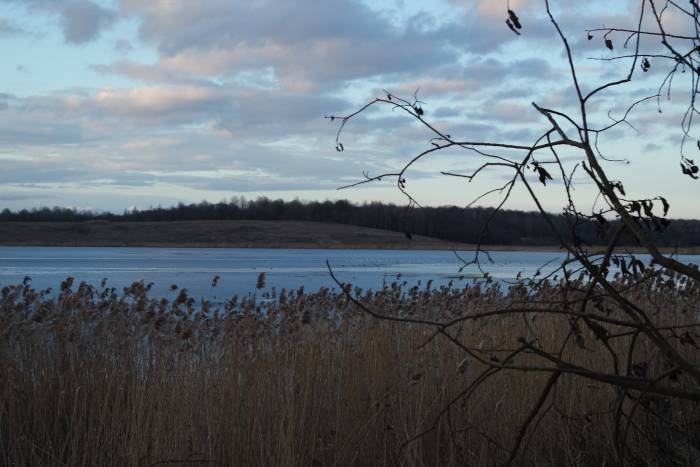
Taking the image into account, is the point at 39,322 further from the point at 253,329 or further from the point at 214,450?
the point at 214,450

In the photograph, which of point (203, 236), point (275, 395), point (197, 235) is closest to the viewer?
point (275, 395)

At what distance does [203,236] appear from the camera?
236 ft

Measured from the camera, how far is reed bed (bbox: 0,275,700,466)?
14.6 feet

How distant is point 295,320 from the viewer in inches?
248

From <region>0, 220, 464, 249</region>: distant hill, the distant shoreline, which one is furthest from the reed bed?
the distant shoreline

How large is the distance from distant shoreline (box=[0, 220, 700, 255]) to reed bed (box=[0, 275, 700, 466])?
59.8 metres

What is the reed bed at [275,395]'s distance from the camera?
14.6ft

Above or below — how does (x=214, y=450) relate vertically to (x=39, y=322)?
below

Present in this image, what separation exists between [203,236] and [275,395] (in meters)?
68.6

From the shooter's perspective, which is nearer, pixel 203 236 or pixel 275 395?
pixel 275 395

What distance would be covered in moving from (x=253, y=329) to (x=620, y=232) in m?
4.44

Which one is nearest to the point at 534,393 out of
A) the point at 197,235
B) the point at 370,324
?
the point at 370,324

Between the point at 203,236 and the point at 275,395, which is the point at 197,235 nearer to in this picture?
Answer: the point at 203,236

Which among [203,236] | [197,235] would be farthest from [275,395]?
[197,235]
